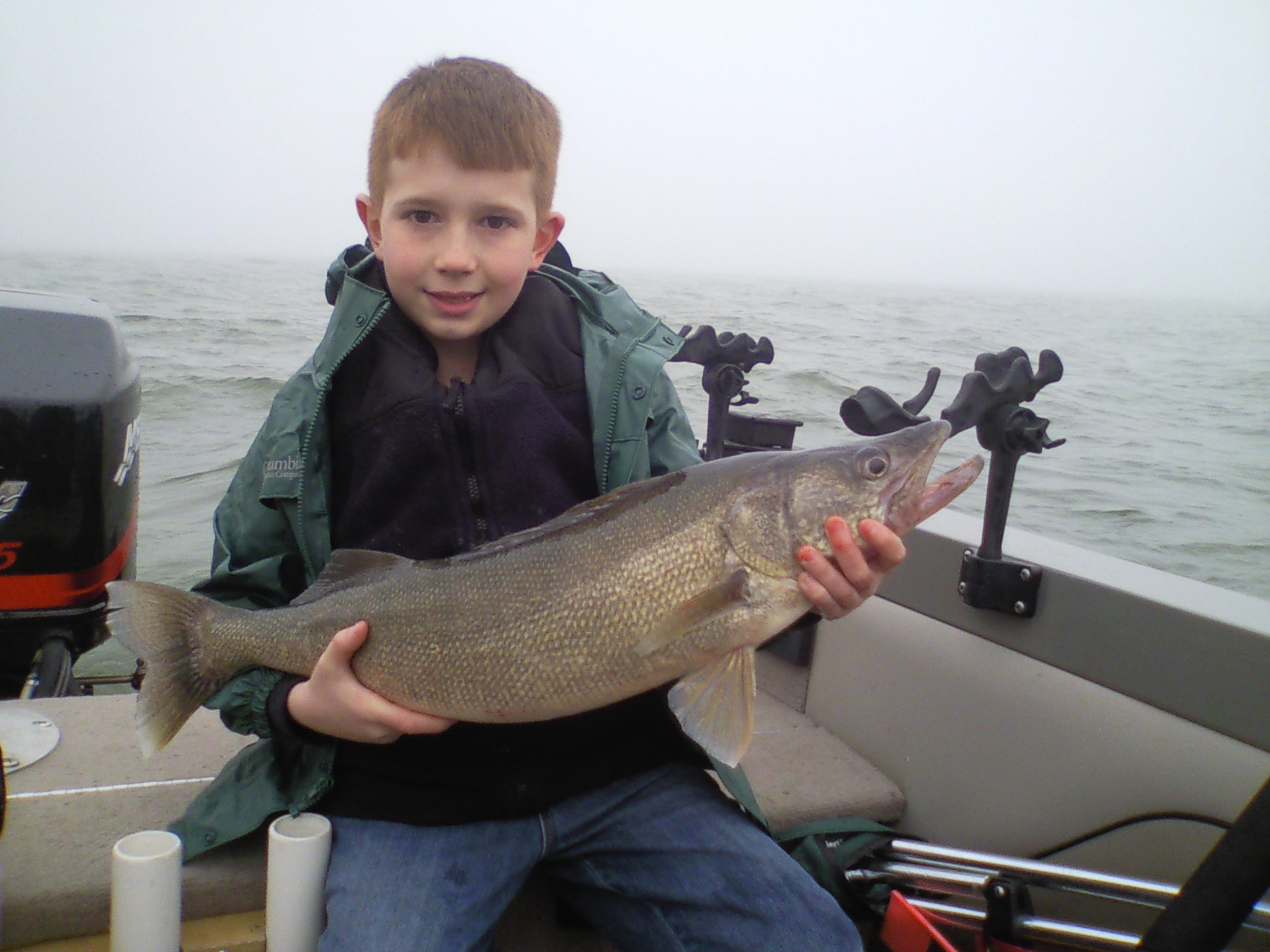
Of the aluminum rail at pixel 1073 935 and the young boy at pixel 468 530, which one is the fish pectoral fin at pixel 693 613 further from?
the aluminum rail at pixel 1073 935

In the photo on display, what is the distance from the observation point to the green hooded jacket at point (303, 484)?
7.06 ft

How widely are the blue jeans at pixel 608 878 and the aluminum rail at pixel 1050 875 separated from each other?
56 centimetres

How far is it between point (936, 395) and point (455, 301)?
12.0 metres

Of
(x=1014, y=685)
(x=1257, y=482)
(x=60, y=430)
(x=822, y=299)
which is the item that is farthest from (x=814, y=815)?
(x=822, y=299)

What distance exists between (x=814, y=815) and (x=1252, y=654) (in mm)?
1285

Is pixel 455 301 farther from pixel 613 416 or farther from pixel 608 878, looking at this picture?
pixel 608 878

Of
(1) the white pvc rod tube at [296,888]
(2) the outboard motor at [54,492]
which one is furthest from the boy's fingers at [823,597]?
(2) the outboard motor at [54,492]

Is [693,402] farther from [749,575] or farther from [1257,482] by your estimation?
[749,575]

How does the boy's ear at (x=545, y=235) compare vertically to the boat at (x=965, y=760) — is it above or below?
above

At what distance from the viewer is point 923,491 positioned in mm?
1941

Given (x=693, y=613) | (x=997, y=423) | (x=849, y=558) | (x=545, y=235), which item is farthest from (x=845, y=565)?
(x=545, y=235)

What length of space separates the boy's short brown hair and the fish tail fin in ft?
3.86

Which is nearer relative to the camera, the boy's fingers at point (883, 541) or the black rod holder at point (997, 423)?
the boy's fingers at point (883, 541)

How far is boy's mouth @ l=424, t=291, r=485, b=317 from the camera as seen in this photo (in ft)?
7.64
